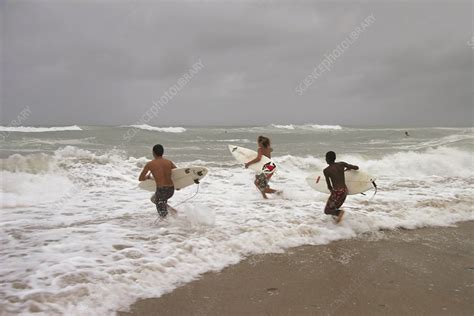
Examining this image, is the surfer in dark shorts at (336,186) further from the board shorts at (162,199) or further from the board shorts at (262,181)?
the board shorts at (162,199)

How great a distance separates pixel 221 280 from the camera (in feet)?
12.8

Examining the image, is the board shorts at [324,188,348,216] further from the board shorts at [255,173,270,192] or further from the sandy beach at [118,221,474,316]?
the board shorts at [255,173,270,192]

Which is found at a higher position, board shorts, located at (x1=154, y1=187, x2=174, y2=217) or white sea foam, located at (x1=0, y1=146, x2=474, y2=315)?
board shorts, located at (x1=154, y1=187, x2=174, y2=217)

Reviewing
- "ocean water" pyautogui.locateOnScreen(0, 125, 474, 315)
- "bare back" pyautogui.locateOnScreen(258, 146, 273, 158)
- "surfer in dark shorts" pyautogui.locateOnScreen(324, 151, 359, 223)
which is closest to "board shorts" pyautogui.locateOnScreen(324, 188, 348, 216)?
"surfer in dark shorts" pyautogui.locateOnScreen(324, 151, 359, 223)

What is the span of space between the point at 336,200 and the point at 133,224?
324 centimetres

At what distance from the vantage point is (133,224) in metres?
5.91

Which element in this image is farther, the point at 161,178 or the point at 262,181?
the point at 262,181

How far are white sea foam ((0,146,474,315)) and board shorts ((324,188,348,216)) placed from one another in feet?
0.83

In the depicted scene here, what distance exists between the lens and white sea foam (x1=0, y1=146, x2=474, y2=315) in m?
3.65

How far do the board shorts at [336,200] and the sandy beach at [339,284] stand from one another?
91 cm

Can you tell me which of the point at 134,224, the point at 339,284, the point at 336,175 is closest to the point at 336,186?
the point at 336,175

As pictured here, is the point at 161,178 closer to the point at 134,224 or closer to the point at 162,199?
the point at 162,199

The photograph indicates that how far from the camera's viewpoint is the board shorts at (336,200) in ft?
19.7

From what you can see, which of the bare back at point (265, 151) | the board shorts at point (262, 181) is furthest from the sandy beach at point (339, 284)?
the bare back at point (265, 151)
